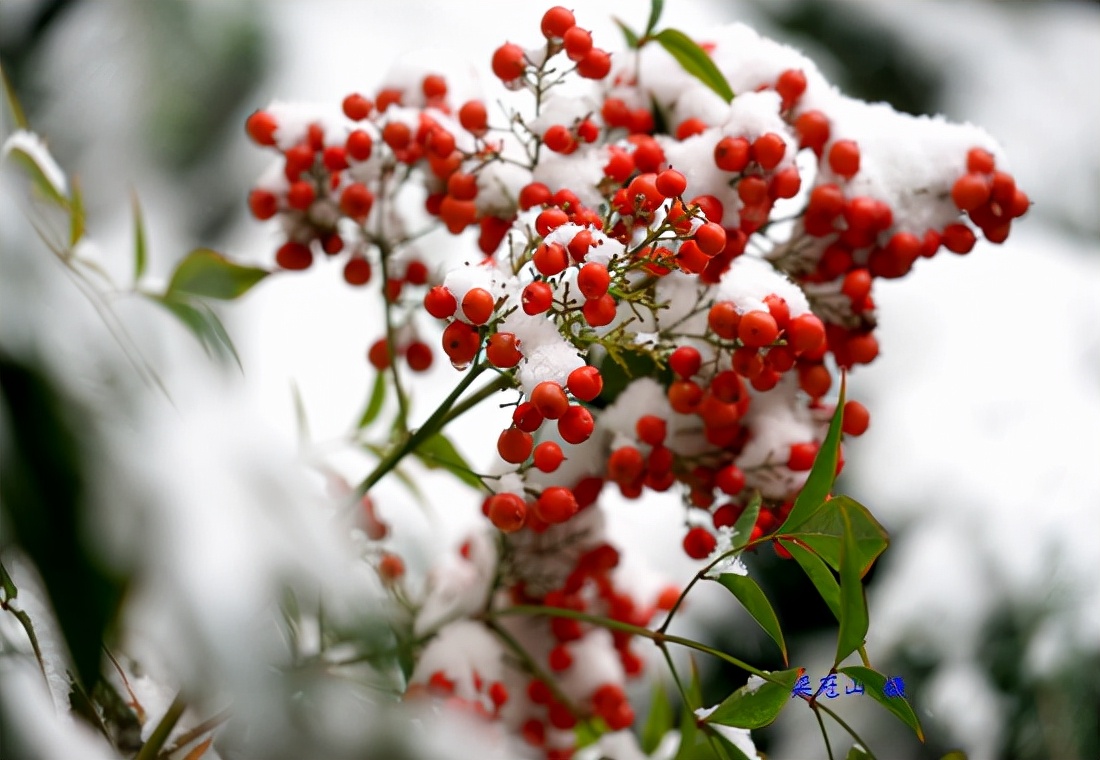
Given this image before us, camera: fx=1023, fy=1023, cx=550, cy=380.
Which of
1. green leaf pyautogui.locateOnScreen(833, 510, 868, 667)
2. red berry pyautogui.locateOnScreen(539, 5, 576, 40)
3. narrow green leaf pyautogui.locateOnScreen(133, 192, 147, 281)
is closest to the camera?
green leaf pyautogui.locateOnScreen(833, 510, 868, 667)

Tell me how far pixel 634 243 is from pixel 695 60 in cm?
9

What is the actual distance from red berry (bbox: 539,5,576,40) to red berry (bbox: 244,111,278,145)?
0.44ft

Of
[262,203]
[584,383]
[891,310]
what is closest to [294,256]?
[262,203]

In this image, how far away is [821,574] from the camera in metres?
0.31

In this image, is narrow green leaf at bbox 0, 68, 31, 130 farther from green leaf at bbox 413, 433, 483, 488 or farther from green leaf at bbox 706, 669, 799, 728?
green leaf at bbox 706, 669, 799, 728

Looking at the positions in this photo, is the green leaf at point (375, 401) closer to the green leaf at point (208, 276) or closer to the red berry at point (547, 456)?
the green leaf at point (208, 276)

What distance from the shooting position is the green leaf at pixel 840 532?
29 cm

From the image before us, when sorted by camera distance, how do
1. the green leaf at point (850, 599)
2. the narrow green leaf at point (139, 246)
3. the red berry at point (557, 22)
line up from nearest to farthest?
1. the green leaf at point (850, 599)
2. the red berry at point (557, 22)
3. the narrow green leaf at point (139, 246)

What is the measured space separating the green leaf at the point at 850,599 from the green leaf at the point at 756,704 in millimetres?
19

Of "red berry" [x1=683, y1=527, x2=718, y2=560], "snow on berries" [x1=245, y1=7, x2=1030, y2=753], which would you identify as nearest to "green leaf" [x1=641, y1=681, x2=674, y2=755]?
"snow on berries" [x1=245, y1=7, x2=1030, y2=753]

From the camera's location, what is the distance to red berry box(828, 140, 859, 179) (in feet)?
1.28

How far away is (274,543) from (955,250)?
1.07ft

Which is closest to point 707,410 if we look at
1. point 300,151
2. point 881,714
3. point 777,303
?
point 777,303

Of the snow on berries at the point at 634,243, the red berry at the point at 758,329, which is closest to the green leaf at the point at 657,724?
the snow on berries at the point at 634,243
